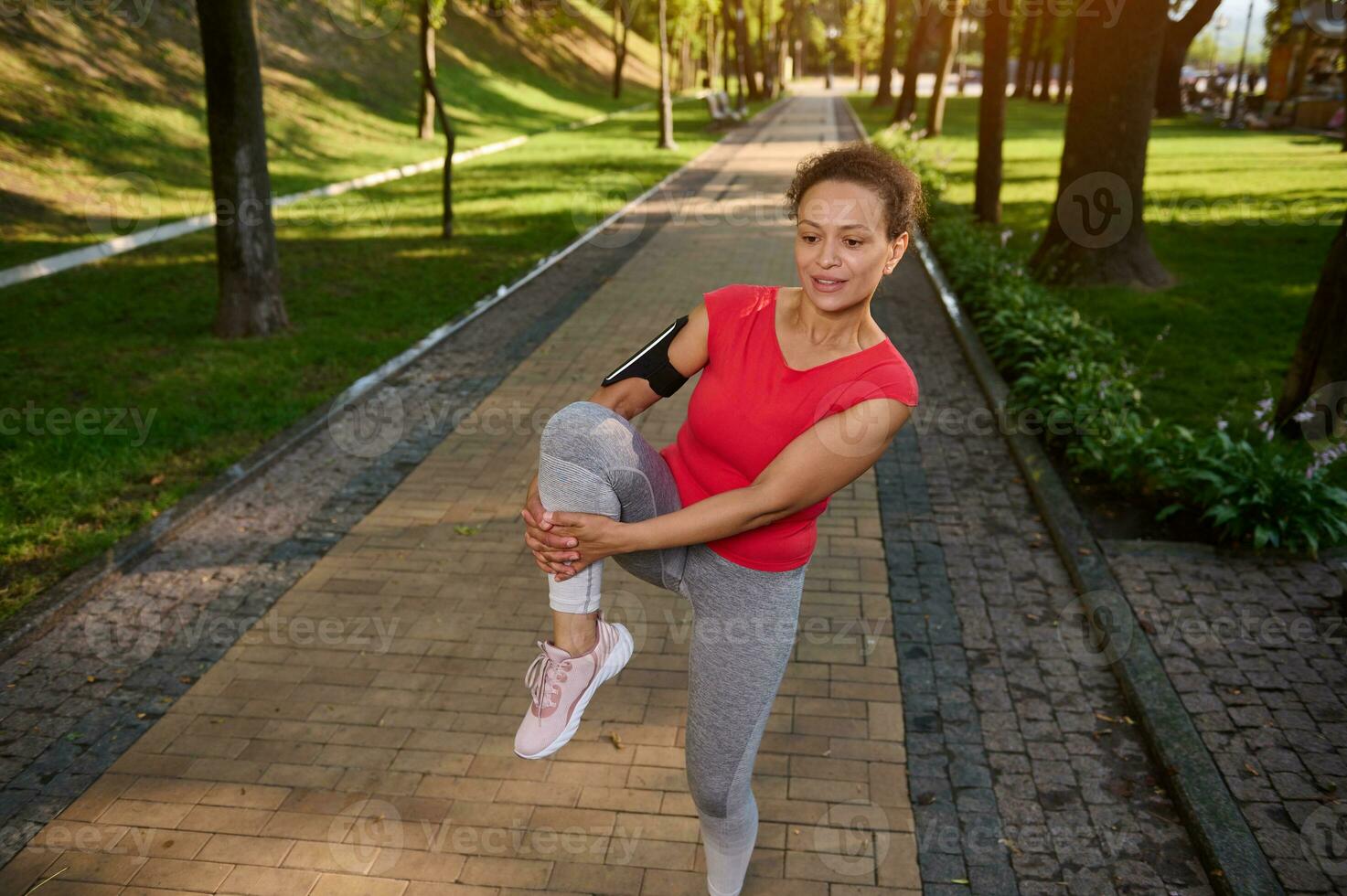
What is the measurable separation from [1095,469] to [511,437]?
444 centimetres

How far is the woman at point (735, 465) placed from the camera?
7.97 feet

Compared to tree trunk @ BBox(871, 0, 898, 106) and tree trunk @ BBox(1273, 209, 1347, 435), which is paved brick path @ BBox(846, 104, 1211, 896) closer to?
tree trunk @ BBox(1273, 209, 1347, 435)

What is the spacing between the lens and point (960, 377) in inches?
388

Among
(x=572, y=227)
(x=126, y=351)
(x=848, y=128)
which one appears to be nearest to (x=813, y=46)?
(x=848, y=128)

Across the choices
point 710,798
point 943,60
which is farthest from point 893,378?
point 943,60

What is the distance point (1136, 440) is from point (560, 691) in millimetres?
5553

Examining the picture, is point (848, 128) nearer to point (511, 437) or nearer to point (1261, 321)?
point (1261, 321)

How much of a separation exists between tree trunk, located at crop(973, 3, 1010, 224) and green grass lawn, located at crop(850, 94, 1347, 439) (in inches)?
22.9
